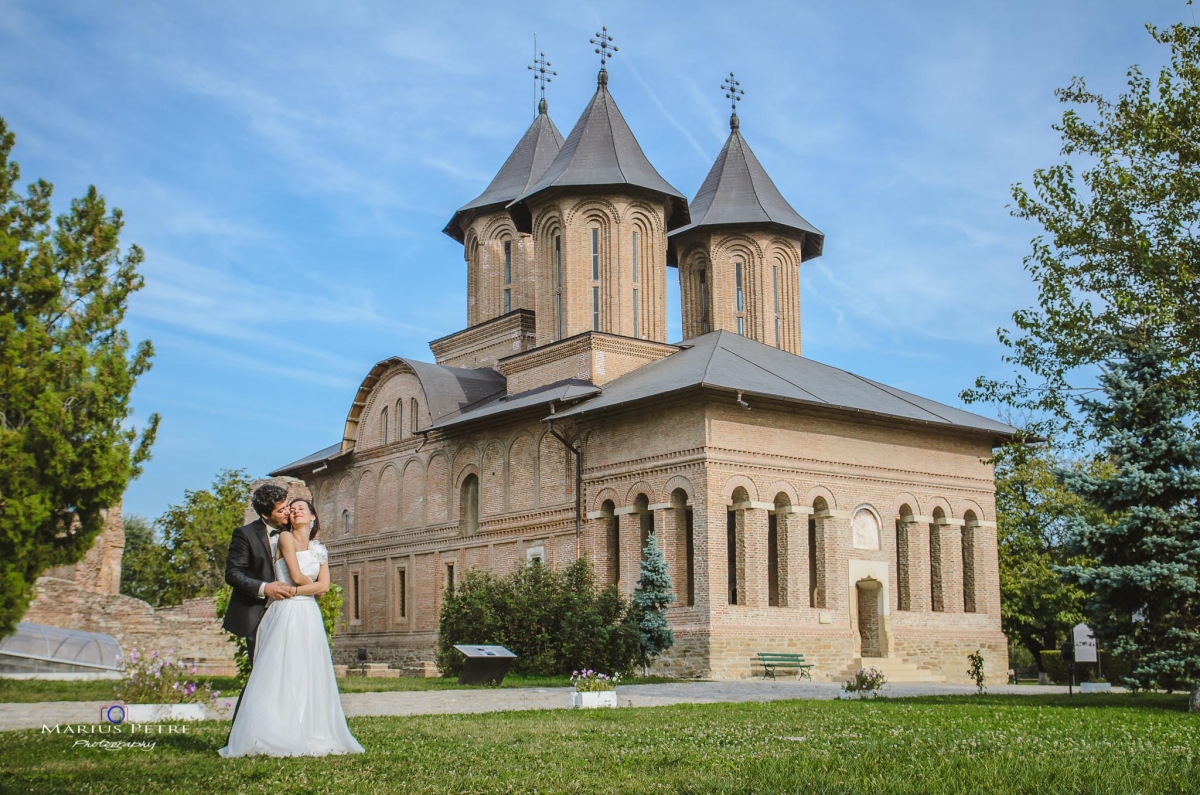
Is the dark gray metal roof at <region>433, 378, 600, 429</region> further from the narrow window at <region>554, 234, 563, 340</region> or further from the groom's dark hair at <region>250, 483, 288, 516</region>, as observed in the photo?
the groom's dark hair at <region>250, 483, 288, 516</region>

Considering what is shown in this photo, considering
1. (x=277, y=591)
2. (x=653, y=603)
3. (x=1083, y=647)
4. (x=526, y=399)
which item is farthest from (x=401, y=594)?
(x=277, y=591)

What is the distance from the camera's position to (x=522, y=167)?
120 feet

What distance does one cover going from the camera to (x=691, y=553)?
25969mm

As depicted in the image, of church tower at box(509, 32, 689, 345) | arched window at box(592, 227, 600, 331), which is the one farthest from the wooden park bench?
arched window at box(592, 227, 600, 331)

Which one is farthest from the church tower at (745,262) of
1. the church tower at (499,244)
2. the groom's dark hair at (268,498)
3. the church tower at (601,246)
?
the groom's dark hair at (268,498)

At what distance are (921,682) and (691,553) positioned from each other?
18.2 feet

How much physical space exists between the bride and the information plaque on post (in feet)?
40.5

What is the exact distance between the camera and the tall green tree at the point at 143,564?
1864 inches

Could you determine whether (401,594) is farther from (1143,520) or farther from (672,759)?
(672,759)

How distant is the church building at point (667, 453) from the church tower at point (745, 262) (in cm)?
7

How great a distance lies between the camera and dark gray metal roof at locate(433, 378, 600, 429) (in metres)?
26.4

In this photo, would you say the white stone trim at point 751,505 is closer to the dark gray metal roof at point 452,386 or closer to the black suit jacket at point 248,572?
the dark gray metal roof at point 452,386

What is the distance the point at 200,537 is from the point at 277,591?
41059 millimetres

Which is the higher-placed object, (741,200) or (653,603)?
(741,200)
